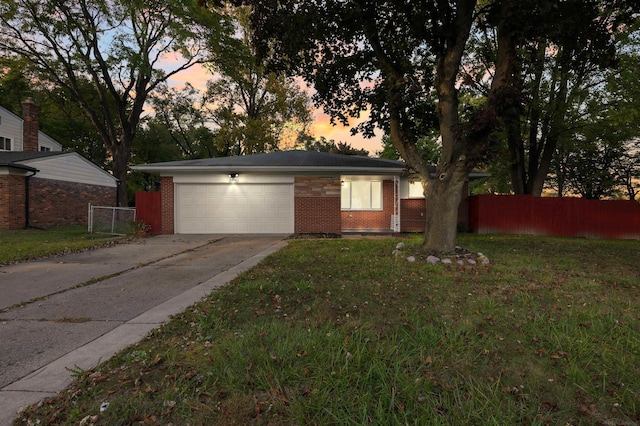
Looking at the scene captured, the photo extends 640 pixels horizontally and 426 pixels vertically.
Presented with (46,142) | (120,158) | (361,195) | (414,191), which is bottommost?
(361,195)

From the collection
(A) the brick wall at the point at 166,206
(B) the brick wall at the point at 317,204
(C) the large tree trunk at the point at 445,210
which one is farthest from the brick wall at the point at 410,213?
(A) the brick wall at the point at 166,206

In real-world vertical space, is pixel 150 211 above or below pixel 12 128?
below

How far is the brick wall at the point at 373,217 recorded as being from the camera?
14438mm

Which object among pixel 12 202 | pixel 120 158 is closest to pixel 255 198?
pixel 12 202

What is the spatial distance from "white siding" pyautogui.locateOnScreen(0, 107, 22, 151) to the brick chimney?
46 centimetres

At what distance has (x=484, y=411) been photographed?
201 cm

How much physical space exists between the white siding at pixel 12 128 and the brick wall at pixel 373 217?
865 inches

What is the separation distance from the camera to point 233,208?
1331 centimetres

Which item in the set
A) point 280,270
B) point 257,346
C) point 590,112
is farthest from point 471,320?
point 590,112

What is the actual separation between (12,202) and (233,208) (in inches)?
366

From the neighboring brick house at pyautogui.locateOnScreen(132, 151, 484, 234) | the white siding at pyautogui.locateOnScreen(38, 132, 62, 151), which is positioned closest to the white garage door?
the neighboring brick house at pyautogui.locateOnScreen(132, 151, 484, 234)

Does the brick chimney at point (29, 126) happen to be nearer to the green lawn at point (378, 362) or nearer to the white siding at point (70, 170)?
the white siding at point (70, 170)

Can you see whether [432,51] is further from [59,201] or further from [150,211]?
[59,201]

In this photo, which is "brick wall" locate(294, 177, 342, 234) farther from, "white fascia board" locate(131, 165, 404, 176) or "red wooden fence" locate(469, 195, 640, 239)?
"red wooden fence" locate(469, 195, 640, 239)
